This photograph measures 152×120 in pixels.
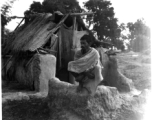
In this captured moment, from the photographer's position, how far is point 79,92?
550cm

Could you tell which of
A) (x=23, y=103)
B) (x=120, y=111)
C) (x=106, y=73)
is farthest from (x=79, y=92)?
(x=106, y=73)

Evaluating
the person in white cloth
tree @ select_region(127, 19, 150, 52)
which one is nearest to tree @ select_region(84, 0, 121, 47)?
the person in white cloth

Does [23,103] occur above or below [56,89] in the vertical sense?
below

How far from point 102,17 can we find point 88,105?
947 cm

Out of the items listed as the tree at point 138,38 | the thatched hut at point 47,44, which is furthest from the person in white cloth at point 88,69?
the tree at point 138,38

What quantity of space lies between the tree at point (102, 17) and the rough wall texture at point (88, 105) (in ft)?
23.1

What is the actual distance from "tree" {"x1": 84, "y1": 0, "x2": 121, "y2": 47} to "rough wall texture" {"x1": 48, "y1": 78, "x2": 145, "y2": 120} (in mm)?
7037

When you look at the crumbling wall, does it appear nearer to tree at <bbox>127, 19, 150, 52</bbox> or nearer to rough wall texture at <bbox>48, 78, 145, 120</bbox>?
rough wall texture at <bbox>48, 78, 145, 120</bbox>

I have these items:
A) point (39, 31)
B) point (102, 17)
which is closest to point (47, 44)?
point (39, 31)

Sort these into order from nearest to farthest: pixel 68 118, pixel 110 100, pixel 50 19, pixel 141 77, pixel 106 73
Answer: pixel 68 118 < pixel 110 100 < pixel 106 73 < pixel 50 19 < pixel 141 77

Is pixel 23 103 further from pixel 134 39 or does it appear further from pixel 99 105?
pixel 134 39

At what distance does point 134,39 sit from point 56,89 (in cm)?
2687

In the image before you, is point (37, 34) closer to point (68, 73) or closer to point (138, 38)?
point (68, 73)

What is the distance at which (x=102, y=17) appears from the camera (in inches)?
540
